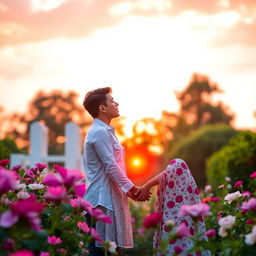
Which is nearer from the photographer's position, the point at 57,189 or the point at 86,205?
the point at 57,189

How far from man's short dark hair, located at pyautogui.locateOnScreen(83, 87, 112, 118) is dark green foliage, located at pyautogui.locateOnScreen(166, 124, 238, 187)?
1063cm

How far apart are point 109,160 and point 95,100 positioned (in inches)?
20.7

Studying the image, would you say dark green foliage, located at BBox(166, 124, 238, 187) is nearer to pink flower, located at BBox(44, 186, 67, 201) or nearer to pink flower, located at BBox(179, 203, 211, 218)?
pink flower, located at BBox(179, 203, 211, 218)

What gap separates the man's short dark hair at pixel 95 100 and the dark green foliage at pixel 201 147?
34.9 feet

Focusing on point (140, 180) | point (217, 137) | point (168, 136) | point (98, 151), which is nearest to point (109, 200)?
point (98, 151)

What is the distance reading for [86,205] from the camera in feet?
9.07

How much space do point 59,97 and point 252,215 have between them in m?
32.1

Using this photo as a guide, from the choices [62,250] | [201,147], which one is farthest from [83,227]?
[201,147]

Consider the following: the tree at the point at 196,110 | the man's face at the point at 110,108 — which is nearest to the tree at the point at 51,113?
the tree at the point at 196,110

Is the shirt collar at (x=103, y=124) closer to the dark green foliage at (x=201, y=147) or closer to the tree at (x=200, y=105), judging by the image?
the dark green foliage at (x=201, y=147)

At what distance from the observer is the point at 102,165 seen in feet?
12.9

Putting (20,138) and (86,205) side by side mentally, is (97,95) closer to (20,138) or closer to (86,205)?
(86,205)

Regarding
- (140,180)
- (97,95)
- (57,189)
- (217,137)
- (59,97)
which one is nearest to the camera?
(57,189)

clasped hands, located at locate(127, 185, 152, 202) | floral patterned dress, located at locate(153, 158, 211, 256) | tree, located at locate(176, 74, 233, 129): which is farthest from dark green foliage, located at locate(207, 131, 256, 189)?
tree, located at locate(176, 74, 233, 129)
